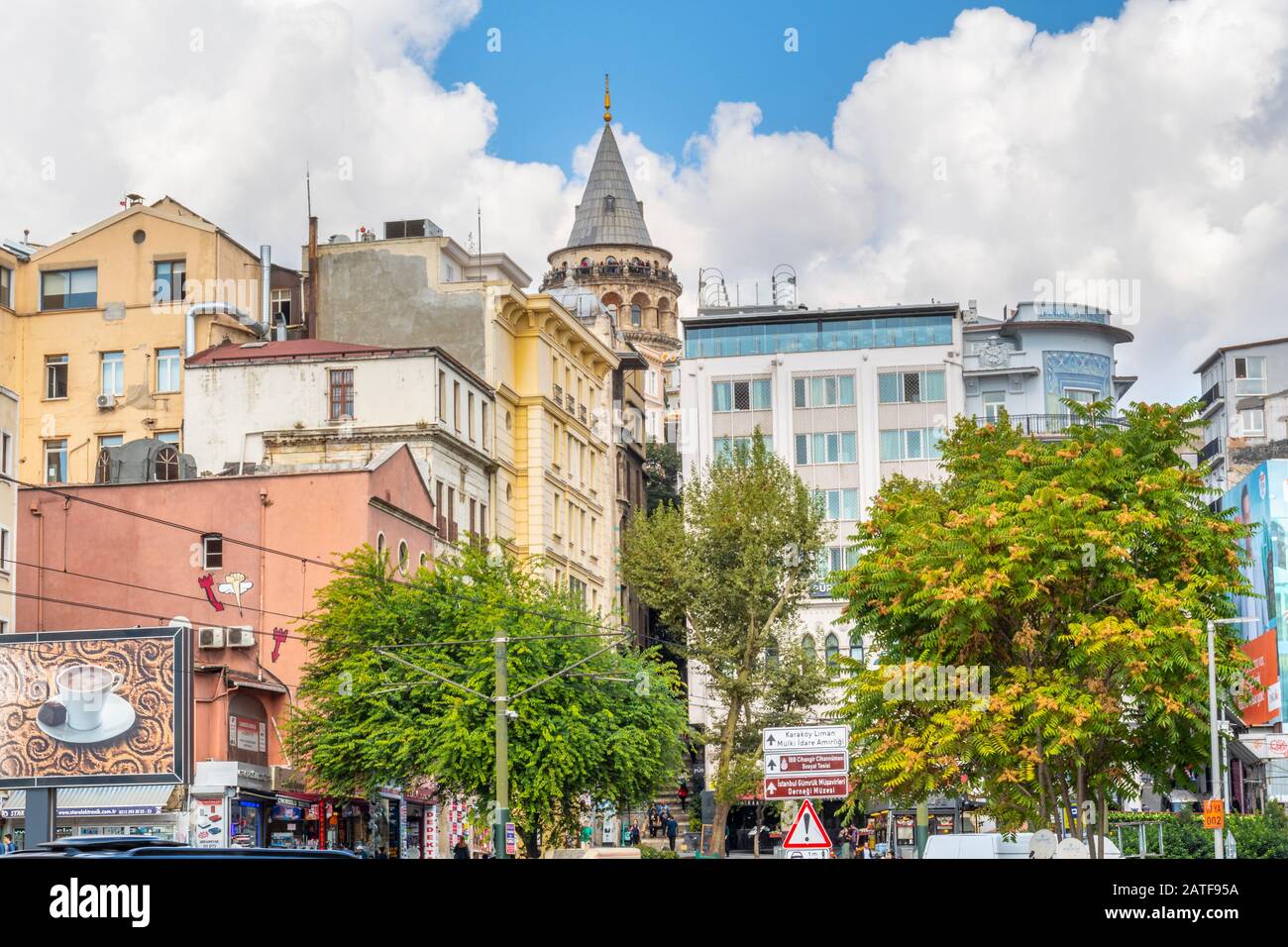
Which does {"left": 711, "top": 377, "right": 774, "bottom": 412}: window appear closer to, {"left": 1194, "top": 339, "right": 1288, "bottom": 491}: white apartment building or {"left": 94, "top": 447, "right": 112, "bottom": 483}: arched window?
{"left": 1194, "top": 339, "right": 1288, "bottom": 491}: white apartment building

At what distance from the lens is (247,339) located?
76.9 meters

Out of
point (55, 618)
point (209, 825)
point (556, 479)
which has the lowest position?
point (209, 825)

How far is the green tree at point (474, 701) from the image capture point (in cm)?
4984

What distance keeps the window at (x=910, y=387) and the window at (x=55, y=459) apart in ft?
125

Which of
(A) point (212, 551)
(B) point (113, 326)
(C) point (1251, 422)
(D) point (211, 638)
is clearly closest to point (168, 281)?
(B) point (113, 326)

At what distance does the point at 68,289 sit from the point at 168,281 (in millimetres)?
4120

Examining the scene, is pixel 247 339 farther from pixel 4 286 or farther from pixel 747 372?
pixel 747 372

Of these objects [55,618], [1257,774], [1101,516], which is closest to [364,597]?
[55,618]

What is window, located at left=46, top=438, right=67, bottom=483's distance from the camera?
2911 inches

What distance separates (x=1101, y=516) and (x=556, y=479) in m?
44.0

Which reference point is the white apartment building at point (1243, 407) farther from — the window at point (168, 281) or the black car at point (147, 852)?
the black car at point (147, 852)
